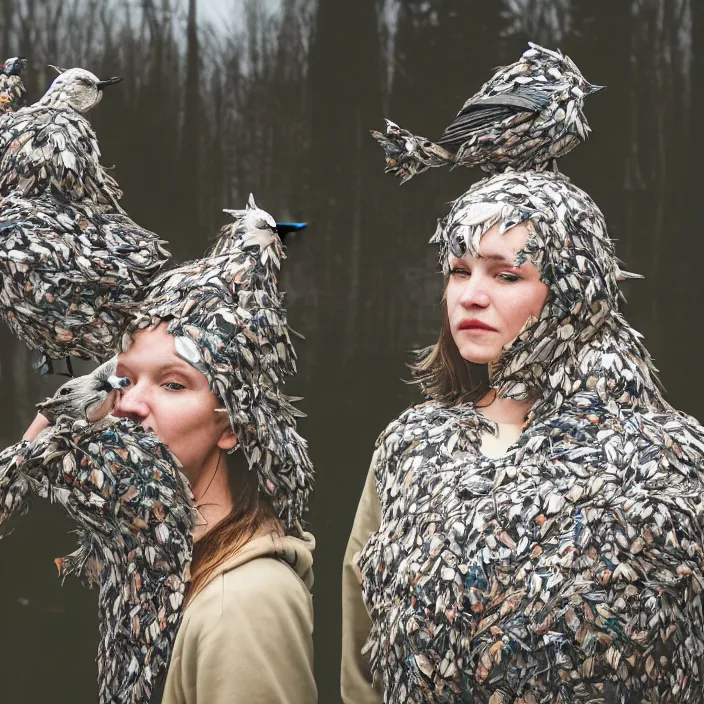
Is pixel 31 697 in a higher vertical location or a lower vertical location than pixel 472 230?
lower

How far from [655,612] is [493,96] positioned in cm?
86

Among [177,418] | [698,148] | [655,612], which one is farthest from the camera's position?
[698,148]

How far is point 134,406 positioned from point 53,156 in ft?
1.58

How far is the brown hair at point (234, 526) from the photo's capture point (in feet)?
7.04

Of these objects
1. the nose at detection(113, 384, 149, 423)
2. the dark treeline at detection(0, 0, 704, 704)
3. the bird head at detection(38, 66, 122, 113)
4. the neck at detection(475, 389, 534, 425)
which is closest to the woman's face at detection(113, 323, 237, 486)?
the nose at detection(113, 384, 149, 423)

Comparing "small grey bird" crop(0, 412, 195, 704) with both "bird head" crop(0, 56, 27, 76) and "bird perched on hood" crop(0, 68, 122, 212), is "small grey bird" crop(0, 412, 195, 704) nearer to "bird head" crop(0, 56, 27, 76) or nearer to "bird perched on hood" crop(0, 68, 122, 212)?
"bird perched on hood" crop(0, 68, 122, 212)

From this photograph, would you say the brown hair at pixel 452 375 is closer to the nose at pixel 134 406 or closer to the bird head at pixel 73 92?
the nose at pixel 134 406

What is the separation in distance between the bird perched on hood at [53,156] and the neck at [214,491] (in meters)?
0.52

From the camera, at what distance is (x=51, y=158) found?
7.73 ft

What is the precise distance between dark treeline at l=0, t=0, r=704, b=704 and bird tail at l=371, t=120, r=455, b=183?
1.05 metres

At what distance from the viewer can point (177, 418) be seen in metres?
2.15

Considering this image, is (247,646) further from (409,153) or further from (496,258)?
(409,153)

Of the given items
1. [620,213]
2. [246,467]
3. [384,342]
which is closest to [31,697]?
[384,342]

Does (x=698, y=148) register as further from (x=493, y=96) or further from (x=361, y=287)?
(x=493, y=96)
